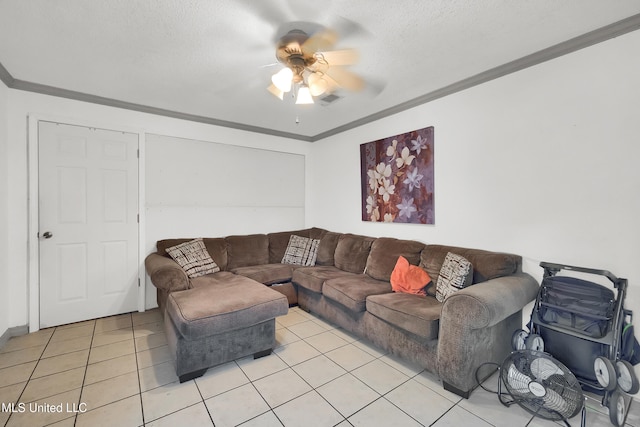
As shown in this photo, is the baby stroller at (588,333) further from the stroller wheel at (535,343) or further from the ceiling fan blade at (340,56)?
the ceiling fan blade at (340,56)

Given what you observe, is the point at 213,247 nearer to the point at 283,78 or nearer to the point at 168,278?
the point at 168,278

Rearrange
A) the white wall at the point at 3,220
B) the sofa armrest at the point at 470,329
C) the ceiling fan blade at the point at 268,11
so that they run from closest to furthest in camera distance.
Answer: the ceiling fan blade at the point at 268,11 < the sofa armrest at the point at 470,329 < the white wall at the point at 3,220

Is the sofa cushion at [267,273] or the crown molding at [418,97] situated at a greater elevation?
the crown molding at [418,97]

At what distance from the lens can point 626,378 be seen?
1527mm

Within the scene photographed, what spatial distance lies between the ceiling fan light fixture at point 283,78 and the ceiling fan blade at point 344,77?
1.24ft

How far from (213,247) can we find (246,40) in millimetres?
2386

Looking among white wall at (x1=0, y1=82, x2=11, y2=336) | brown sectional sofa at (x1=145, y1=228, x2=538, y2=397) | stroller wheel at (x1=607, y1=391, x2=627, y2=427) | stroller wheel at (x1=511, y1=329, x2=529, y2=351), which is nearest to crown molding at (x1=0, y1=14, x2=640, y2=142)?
white wall at (x1=0, y1=82, x2=11, y2=336)

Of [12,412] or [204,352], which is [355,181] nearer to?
[204,352]

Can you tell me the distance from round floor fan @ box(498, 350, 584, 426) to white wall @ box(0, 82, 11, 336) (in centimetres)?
408

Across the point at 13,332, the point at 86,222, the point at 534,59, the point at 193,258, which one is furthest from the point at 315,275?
the point at 13,332

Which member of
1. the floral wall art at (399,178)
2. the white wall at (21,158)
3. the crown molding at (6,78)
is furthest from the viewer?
the floral wall art at (399,178)

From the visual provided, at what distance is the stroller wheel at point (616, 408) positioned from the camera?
1.48 meters

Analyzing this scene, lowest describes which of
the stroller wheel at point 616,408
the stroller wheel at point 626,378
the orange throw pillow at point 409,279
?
the stroller wheel at point 616,408

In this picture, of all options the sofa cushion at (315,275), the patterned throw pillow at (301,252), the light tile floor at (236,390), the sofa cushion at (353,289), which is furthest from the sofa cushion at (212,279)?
the sofa cushion at (353,289)
